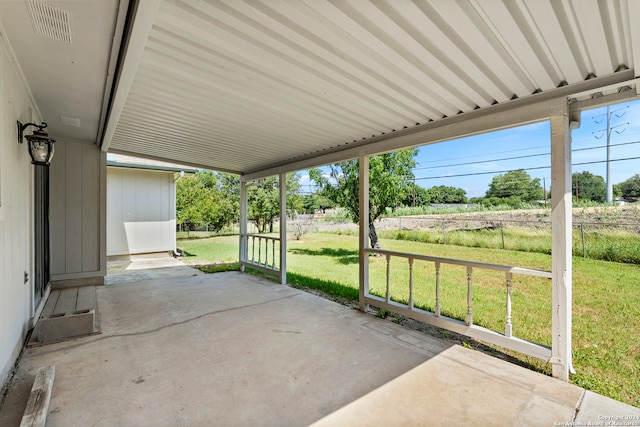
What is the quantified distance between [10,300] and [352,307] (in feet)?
12.3

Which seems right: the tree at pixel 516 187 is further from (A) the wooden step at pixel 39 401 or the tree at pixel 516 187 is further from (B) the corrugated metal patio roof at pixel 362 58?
(A) the wooden step at pixel 39 401

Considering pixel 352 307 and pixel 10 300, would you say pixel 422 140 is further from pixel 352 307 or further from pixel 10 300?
pixel 10 300

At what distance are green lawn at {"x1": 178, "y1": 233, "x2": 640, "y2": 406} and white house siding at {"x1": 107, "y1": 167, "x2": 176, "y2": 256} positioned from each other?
5.21 ft

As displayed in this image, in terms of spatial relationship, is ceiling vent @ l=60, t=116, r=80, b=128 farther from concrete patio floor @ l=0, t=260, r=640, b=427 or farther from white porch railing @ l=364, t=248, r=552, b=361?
white porch railing @ l=364, t=248, r=552, b=361

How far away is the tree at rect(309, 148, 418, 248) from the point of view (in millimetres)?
7578

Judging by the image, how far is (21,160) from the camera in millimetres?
2748

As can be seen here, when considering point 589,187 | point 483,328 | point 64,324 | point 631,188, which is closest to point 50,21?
point 64,324

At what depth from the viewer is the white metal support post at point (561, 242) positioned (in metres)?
2.32

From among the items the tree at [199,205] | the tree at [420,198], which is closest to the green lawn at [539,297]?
the tree at [420,198]

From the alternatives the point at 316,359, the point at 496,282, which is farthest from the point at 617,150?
the point at 316,359

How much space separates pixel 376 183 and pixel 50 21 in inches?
264

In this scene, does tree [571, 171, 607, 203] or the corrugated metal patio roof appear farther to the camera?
tree [571, 171, 607, 203]

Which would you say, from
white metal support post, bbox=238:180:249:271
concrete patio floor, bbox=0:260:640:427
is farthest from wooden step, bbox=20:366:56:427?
white metal support post, bbox=238:180:249:271

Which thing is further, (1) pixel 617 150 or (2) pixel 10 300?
(1) pixel 617 150
